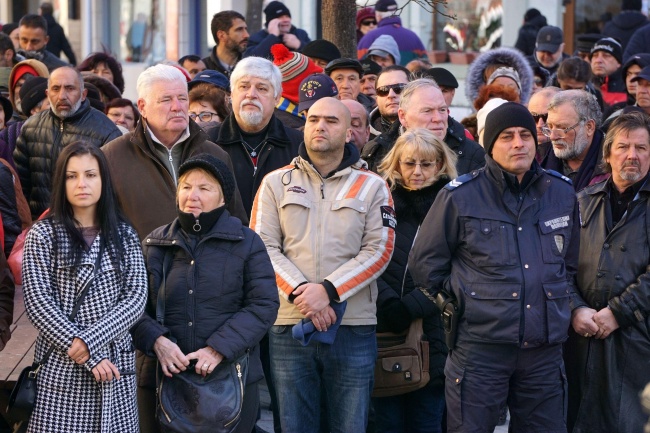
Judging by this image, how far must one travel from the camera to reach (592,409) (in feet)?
20.6

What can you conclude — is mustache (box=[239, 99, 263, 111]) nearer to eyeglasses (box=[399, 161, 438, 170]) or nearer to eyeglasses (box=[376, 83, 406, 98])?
eyeglasses (box=[399, 161, 438, 170])

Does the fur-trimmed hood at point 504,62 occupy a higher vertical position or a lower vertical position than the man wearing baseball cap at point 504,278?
higher

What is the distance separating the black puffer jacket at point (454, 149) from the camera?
720 cm

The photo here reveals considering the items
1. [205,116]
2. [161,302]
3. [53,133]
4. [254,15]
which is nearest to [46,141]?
[53,133]

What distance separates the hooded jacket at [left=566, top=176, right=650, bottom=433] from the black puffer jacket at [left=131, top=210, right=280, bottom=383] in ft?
5.81

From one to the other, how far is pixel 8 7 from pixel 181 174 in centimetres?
2360

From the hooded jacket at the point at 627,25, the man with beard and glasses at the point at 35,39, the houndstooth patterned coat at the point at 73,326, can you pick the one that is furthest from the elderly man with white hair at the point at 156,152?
the hooded jacket at the point at 627,25

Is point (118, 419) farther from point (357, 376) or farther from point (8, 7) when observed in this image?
point (8, 7)

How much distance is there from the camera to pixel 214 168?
5.71 m

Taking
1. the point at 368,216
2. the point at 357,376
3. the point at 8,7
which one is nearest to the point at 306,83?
the point at 368,216

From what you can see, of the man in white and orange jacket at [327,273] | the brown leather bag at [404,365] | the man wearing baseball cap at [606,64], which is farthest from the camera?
the man wearing baseball cap at [606,64]

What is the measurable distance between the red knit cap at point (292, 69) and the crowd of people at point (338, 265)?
4.77 ft

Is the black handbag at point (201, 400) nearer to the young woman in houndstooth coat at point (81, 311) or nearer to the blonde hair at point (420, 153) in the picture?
the young woman in houndstooth coat at point (81, 311)

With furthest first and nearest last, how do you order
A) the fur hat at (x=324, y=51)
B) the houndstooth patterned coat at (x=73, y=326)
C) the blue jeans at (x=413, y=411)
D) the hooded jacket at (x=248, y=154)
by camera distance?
the fur hat at (x=324, y=51)
the hooded jacket at (x=248, y=154)
the blue jeans at (x=413, y=411)
the houndstooth patterned coat at (x=73, y=326)
